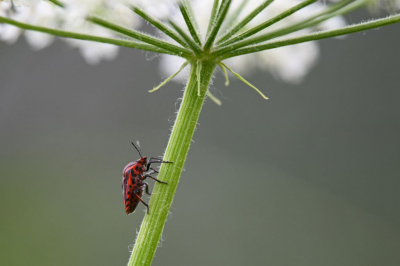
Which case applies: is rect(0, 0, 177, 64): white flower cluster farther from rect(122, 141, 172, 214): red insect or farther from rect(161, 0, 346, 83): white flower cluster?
rect(122, 141, 172, 214): red insect

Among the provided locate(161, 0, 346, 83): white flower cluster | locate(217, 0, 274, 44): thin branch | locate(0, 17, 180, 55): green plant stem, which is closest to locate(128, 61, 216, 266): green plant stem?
locate(217, 0, 274, 44): thin branch

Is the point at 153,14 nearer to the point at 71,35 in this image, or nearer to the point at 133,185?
the point at 71,35

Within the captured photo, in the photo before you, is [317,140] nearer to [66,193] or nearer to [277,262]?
[277,262]

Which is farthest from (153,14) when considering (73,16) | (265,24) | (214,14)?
(265,24)

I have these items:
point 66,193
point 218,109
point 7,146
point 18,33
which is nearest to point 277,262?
point 218,109

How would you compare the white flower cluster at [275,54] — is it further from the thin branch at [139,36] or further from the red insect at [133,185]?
the red insect at [133,185]

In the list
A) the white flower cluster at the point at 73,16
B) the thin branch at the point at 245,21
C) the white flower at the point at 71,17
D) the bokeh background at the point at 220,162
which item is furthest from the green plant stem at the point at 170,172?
the bokeh background at the point at 220,162

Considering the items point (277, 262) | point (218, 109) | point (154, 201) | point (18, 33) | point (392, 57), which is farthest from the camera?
point (218, 109)
